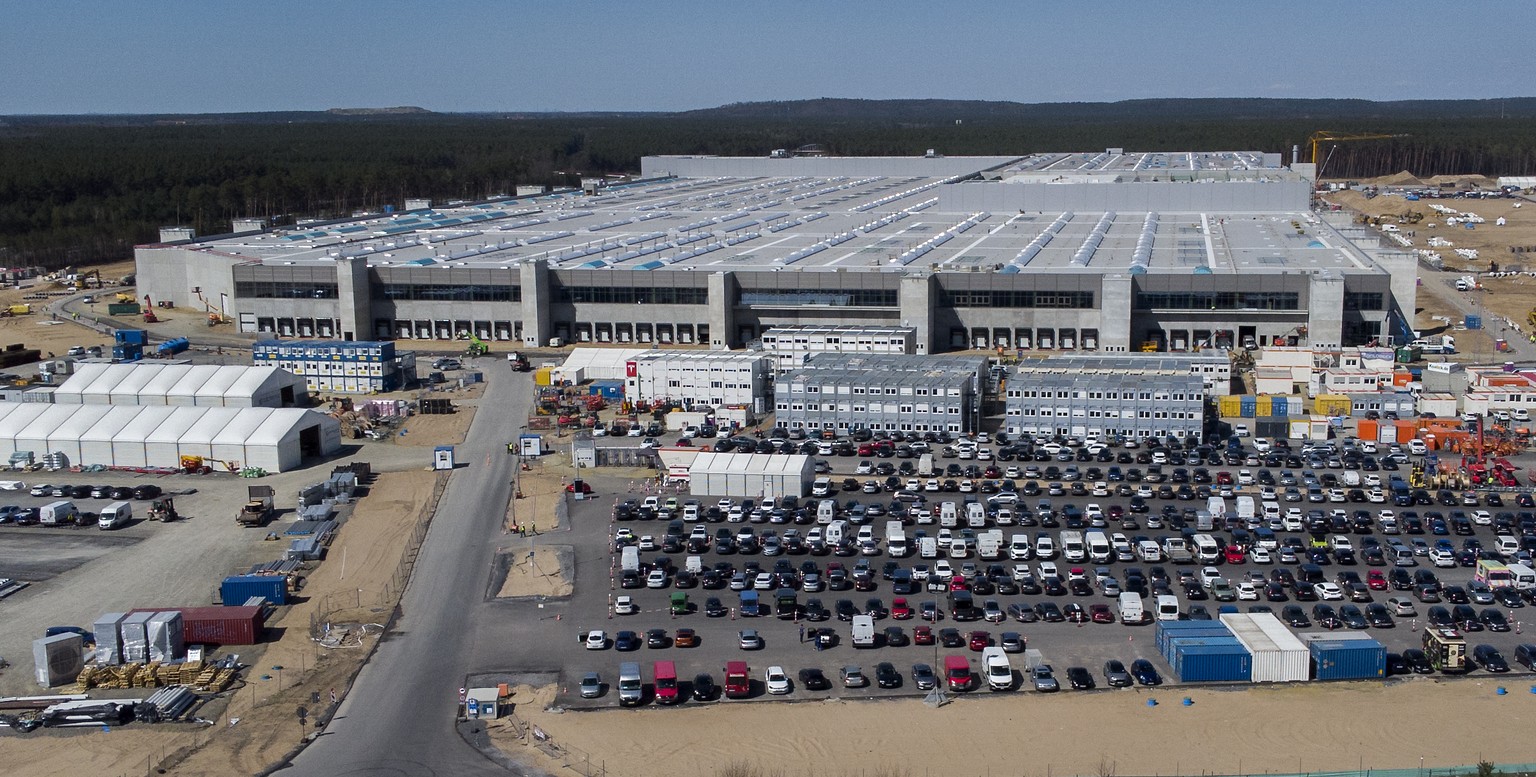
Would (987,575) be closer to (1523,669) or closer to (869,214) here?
(1523,669)

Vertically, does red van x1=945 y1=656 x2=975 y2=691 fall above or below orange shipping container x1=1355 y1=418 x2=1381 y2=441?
below

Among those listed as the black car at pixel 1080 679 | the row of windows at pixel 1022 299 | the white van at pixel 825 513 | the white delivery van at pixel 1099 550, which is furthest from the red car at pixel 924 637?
the row of windows at pixel 1022 299

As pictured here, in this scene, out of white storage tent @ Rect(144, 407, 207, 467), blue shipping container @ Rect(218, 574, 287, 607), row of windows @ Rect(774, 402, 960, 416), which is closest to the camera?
blue shipping container @ Rect(218, 574, 287, 607)

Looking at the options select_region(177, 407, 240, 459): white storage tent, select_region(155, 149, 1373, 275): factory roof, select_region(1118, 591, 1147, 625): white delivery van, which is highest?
select_region(155, 149, 1373, 275): factory roof

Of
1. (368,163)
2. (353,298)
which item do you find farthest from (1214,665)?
(368,163)

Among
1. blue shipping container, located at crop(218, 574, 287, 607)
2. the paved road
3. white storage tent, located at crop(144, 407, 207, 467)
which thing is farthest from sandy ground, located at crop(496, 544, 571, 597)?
white storage tent, located at crop(144, 407, 207, 467)

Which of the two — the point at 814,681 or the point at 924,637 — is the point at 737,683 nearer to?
the point at 814,681

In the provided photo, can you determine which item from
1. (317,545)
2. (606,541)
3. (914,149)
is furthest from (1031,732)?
(914,149)

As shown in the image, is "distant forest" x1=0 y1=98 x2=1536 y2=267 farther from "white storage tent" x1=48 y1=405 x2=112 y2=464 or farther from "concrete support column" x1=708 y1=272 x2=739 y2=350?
"concrete support column" x1=708 y1=272 x2=739 y2=350
